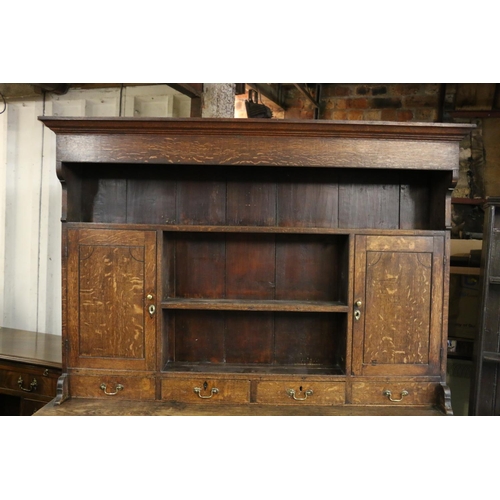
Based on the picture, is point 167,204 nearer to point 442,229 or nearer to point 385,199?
point 385,199

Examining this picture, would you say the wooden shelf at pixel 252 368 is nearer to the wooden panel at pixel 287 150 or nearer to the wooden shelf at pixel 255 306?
the wooden shelf at pixel 255 306

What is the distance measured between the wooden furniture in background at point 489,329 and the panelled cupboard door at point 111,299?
1.65 m

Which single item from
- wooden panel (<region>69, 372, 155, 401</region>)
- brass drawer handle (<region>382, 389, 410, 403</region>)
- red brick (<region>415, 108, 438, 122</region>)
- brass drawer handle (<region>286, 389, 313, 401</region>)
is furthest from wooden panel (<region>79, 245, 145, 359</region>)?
red brick (<region>415, 108, 438, 122</region>)

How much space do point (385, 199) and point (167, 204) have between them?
109cm

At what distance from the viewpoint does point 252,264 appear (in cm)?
220

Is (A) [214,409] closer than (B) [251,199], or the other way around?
(A) [214,409]

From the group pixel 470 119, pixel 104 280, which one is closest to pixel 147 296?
pixel 104 280

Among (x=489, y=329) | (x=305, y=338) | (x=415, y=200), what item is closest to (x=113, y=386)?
(x=305, y=338)

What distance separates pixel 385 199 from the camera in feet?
7.08

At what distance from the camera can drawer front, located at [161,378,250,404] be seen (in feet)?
6.52

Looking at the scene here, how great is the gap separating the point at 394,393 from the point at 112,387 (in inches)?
50.2

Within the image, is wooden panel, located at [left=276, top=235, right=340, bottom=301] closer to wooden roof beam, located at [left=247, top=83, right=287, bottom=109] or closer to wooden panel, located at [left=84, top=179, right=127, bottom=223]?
wooden panel, located at [left=84, top=179, right=127, bottom=223]

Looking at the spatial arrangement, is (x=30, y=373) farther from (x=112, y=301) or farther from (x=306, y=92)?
(x=306, y=92)

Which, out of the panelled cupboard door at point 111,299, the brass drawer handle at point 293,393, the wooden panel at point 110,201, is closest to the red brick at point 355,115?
the wooden panel at point 110,201
